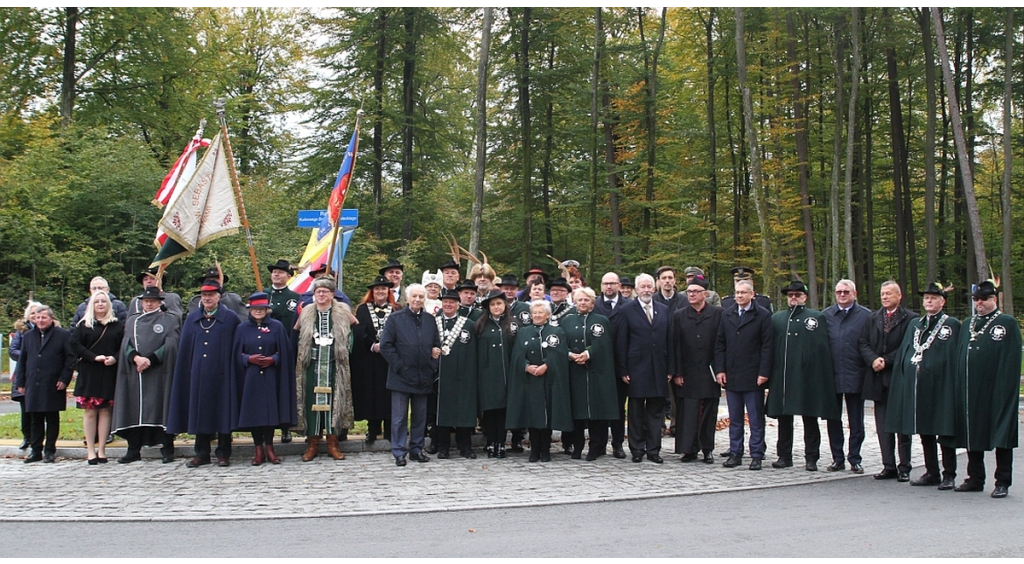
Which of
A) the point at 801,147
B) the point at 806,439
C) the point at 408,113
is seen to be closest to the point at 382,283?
the point at 806,439

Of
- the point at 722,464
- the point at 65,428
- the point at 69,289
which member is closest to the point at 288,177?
the point at 69,289

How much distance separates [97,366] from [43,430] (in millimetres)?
1086

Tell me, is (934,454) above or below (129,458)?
above

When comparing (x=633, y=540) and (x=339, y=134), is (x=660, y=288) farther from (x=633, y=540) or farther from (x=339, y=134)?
(x=339, y=134)

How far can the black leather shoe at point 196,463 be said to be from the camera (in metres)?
10.1

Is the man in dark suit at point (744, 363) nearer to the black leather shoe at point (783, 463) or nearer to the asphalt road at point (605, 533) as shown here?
the black leather shoe at point (783, 463)

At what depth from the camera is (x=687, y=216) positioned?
31.9m

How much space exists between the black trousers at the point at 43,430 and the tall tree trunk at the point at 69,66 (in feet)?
65.1

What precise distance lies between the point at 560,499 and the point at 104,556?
12.3 feet

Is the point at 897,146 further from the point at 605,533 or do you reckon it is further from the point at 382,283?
the point at 605,533

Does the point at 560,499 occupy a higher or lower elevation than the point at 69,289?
lower

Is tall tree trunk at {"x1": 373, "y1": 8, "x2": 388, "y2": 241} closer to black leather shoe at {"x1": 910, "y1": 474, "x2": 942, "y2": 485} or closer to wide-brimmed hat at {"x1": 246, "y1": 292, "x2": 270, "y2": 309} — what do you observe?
wide-brimmed hat at {"x1": 246, "y1": 292, "x2": 270, "y2": 309}

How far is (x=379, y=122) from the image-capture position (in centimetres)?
3095

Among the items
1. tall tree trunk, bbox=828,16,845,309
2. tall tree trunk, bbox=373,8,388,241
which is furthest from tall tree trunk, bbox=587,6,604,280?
tall tree trunk, bbox=828,16,845,309
